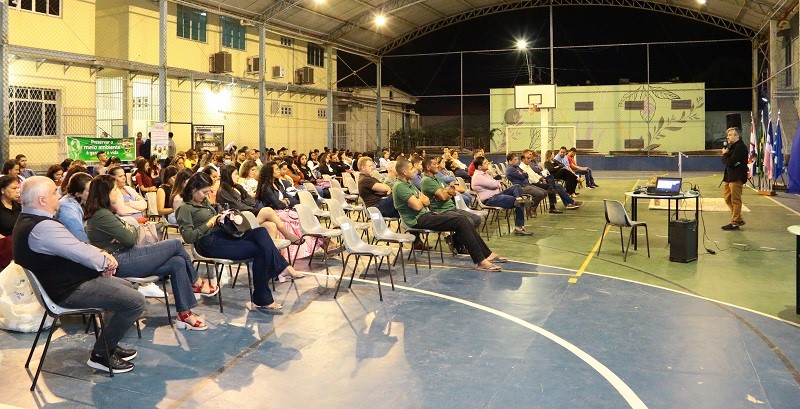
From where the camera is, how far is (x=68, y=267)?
391 centimetres

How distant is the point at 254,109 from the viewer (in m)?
21.8

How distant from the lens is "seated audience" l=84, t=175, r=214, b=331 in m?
4.63

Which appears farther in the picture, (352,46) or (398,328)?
(352,46)

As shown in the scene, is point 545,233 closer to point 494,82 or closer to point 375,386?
point 375,386

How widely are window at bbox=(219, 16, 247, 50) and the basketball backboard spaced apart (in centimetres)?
873

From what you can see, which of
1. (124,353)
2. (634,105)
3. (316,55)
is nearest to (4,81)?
(124,353)

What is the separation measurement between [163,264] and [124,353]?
2.38 feet

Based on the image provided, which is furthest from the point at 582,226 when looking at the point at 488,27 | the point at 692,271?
the point at 488,27

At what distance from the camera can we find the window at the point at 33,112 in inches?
593

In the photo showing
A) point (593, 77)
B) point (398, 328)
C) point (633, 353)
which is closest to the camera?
point (633, 353)

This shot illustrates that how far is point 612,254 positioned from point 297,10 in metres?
14.4

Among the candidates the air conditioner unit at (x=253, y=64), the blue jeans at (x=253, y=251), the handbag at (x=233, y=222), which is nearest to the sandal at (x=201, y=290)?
the blue jeans at (x=253, y=251)

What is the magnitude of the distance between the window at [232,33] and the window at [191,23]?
775 millimetres

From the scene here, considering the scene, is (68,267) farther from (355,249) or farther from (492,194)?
(492,194)
